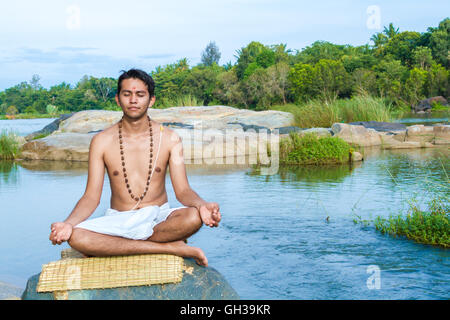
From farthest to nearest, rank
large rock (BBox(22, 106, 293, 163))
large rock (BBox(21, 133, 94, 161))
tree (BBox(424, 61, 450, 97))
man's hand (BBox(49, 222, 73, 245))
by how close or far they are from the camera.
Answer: tree (BBox(424, 61, 450, 97)) < large rock (BBox(21, 133, 94, 161)) < large rock (BBox(22, 106, 293, 163)) < man's hand (BBox(49, 222, 73, 245))

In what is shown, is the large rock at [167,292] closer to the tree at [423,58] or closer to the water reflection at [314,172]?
the water reflection at [314,172]

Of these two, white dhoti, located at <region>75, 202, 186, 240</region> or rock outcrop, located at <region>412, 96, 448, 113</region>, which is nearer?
white dhoti, located at <region>75, 202, 186, 240</region>

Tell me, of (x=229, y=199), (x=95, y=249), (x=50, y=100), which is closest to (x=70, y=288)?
(x=95, y=249)

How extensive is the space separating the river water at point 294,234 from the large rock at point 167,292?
70 centimetres

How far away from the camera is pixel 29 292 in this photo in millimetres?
2930

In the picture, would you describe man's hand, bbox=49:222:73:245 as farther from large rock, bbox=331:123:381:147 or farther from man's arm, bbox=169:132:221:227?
large rock, bbox=331:123:381:147

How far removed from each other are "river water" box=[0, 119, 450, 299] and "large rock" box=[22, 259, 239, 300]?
2.31 feet

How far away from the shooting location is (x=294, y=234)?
4988mm

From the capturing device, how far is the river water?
12.4ft

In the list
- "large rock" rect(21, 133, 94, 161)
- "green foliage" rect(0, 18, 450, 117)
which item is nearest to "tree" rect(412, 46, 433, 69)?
"green foliage" rect(0, 18, 450, 117)

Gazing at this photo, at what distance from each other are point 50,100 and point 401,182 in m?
60.6

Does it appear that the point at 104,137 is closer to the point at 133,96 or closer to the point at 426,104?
the point at 133,96

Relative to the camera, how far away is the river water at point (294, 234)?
3.77m
